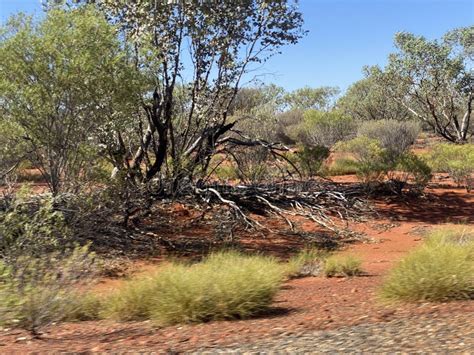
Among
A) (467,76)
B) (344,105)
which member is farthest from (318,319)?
(344,105)

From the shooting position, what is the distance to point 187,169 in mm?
13953

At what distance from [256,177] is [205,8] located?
5967 millimetres

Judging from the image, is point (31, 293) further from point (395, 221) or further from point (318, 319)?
point (395, 221)

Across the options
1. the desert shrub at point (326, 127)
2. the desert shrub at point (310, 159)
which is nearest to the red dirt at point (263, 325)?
the desert shrub at point (310, 159)

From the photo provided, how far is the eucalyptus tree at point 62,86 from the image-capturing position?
32.7 feet

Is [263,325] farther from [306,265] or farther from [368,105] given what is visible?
[368,105]

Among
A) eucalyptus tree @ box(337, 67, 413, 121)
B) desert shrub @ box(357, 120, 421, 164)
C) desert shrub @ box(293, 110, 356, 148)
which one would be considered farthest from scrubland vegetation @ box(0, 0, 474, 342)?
eucalyptus tree @ box(337, 67, 413, 121)

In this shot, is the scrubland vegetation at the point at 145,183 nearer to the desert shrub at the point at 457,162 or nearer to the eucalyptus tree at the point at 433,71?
the desert shrub at the point at 457,162

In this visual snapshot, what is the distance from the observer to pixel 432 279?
5852 millimetres

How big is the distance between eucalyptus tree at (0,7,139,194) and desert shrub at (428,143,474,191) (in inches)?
534

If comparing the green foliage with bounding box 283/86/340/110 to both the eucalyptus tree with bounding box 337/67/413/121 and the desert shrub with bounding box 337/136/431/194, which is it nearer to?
the eucalyptus tree with bounding box 337/67/413/121

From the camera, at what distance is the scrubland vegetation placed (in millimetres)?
5781

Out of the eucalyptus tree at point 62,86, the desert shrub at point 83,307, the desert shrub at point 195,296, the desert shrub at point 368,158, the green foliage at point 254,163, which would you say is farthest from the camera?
the desert shrub at point 368,158

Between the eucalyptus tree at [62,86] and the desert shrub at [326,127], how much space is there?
24.0 metres
